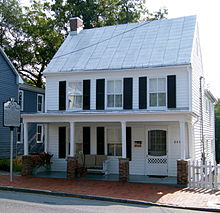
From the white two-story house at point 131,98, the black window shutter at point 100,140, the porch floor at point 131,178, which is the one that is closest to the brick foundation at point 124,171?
the porch floor at point 131,178

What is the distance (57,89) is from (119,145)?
15.5 ft

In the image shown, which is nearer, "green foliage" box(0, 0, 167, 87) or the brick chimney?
the brick chimney

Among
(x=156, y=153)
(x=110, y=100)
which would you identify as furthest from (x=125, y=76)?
(x=156, y=153)

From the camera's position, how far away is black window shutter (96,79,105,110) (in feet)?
58.1

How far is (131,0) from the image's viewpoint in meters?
34.8

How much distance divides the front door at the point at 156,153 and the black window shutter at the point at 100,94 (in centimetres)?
288

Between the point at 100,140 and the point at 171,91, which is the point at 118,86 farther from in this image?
the point at 100,140

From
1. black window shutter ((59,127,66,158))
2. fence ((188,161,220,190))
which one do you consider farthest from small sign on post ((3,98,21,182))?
fence ((188,161,220,190))

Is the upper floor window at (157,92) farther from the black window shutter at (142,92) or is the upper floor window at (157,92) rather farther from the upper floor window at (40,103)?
the upper floor window at (40,103)

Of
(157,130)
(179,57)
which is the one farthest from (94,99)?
(179,57)

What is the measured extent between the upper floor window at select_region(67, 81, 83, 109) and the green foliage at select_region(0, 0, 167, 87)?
15.7 metres

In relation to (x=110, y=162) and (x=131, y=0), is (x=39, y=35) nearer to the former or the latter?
(x=131, y=0)

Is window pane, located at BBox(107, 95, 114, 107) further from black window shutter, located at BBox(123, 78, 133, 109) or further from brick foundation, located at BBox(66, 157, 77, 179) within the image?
brick foundation, located at BBox(66, 157, 77, 179)

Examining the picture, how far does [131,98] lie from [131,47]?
11.3 feet
